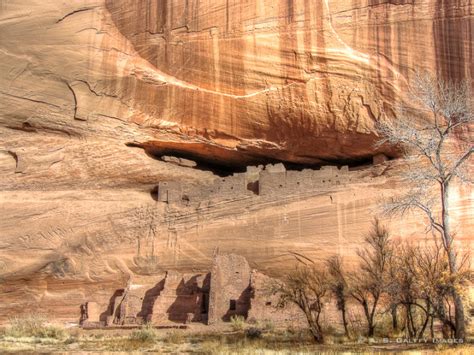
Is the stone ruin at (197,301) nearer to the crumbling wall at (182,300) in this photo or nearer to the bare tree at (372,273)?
the crumbling wall at (182,300)

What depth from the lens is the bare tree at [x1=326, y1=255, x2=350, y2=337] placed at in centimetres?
1773

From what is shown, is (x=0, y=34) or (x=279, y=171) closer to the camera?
(x=279, y=171)

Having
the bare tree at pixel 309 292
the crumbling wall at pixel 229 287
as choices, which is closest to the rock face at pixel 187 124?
the crumbling wall at pixel 229 287

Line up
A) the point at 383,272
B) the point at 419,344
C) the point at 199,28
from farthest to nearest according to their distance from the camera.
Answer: the point at 199,28
the point at 383,272
the point at 419,344

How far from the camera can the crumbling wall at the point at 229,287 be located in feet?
69.5

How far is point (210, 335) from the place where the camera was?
18906mm

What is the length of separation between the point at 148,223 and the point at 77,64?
5562 mm

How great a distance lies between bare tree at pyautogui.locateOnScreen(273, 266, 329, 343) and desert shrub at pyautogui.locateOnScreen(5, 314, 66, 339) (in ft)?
19.7

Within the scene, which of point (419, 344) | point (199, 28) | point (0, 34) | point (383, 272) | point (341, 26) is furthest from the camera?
point (0, 34)

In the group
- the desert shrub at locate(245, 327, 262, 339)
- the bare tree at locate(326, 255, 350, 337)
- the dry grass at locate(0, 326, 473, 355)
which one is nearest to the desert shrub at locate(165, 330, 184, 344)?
the dry grass at locate(0, 326, 473, 355)

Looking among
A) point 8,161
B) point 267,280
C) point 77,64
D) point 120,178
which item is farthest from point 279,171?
point 8,161

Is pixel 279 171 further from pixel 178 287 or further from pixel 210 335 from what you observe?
pixel 210 335

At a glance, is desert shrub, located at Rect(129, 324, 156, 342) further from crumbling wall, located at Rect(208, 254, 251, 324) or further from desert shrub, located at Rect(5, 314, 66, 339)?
crumbling wall, located at Rect(208, 254, 251, 324)

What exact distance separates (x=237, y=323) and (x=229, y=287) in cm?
206
